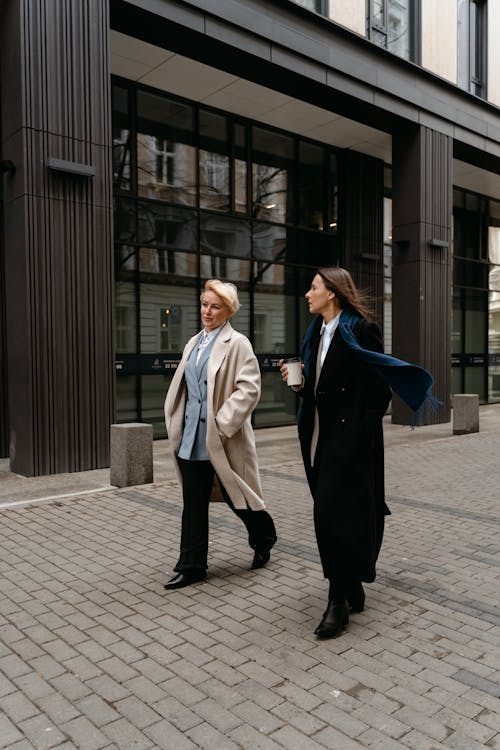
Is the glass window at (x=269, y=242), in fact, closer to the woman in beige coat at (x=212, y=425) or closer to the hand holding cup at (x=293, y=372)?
the woman in beige coat at (x=212, y=425)

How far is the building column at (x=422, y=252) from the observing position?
14039mm

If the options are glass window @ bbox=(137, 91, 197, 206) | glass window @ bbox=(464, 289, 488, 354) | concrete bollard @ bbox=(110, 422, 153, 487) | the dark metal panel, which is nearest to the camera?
concrete bollard @ bbox=(110, 422, 153, 487)

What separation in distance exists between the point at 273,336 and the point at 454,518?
8.47m

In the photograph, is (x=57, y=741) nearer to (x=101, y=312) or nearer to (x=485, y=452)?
(x=101, y=312)

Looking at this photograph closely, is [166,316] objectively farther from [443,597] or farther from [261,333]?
[443,597]

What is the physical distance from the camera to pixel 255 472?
4418 millimetres

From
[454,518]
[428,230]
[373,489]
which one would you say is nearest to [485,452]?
[454,518]

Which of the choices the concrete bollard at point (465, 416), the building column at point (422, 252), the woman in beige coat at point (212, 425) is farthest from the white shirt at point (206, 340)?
the building column at point (422, 252)

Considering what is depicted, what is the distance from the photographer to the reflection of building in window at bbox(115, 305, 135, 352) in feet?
38.0

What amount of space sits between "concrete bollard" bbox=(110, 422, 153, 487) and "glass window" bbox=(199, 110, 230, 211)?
673 centimetres

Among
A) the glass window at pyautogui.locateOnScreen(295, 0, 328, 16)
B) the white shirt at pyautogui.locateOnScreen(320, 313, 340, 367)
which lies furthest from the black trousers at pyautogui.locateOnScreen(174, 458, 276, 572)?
the glass window at pyautogui.locateOnScreen(295, 0, 328, 16)

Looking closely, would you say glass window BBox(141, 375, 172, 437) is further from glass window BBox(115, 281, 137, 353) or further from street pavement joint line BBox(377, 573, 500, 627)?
street pavement joint line BBox(377, 573, 500, 627)

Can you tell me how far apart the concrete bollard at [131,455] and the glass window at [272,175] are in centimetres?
765

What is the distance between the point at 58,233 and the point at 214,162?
5.87 metres
